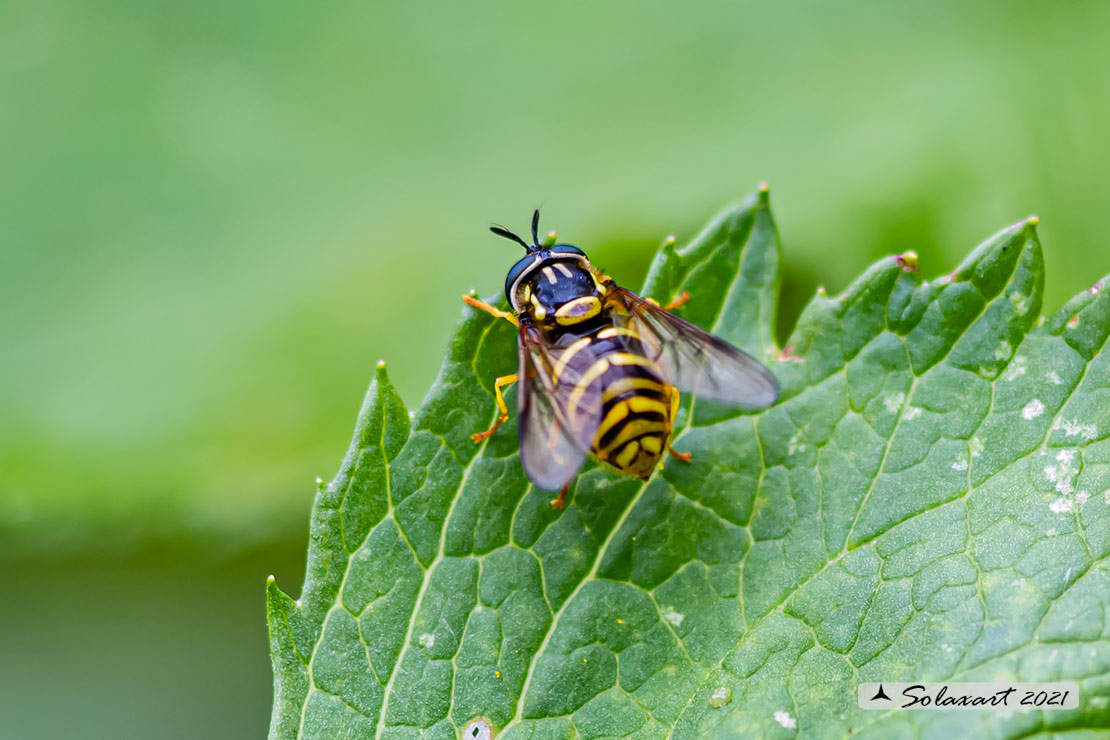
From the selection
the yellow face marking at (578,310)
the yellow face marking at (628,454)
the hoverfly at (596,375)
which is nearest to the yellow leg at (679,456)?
the hoverfly at (596,375)

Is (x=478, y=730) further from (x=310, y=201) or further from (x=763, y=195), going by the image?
(x=310, y=201)

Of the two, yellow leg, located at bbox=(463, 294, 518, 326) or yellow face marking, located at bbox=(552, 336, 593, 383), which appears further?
yellow face marking, located at bbox=(552, 336, 593, 383)

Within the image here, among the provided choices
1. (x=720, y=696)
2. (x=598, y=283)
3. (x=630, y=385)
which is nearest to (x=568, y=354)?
(x=630, y=385)

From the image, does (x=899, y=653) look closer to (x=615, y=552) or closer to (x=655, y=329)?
(x=615, y=552)

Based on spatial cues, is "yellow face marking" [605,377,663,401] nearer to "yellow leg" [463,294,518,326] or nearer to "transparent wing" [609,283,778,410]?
"transparent wing" [609,283,778,410]

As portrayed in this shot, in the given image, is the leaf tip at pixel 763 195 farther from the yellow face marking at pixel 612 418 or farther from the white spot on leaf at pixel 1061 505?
the white spot on leaf at pixel 1061 505

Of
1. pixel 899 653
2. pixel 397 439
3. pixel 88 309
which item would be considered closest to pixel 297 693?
pixel 397 439

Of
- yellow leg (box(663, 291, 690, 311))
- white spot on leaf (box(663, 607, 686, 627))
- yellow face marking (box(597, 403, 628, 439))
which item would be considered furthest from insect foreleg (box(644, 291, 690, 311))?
white spot on leaf (box(663, 607, 686, 627))
